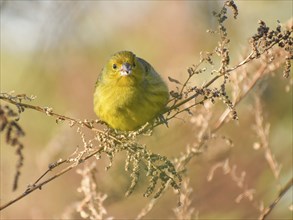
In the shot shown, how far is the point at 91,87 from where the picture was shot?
6785 millimetres

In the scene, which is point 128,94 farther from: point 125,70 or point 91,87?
point 91,87

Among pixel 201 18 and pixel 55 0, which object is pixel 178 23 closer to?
pixel 201 18

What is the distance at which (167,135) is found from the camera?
431 centimetres

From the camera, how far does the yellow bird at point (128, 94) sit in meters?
3.31

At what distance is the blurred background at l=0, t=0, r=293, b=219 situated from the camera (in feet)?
10.9

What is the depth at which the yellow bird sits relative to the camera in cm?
331

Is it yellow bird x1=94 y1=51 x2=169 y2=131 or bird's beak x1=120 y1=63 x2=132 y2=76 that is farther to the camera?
bird's beak x1=120 y1=63 x2=132 y2=76

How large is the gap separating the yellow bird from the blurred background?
0.20 meters

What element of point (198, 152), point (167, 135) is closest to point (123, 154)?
point (167, 135)

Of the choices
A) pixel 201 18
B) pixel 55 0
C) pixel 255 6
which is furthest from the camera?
pixel 201 18

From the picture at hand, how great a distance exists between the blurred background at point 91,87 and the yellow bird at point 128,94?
203mm

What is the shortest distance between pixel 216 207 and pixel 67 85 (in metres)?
2.28

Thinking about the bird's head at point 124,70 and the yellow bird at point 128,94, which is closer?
the yellow bird at point 128,94

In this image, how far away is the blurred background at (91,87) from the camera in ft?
10.9
